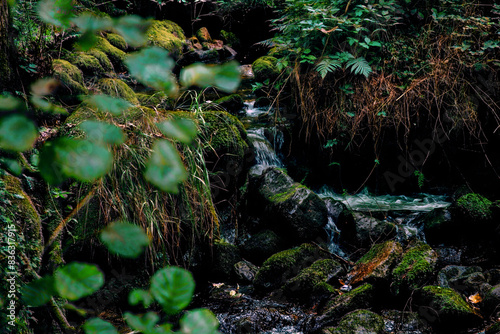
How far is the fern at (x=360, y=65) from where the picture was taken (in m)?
4.61

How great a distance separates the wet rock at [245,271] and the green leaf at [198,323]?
11.6 feet

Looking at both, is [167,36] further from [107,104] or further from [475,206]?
[107,104]

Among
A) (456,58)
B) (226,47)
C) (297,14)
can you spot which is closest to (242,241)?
(297,14)

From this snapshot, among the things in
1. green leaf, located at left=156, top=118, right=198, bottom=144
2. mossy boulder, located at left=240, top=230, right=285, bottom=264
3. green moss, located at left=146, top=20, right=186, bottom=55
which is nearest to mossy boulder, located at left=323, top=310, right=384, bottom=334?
mossy boulder, located at left=240, top=230, right=285, bottom=264

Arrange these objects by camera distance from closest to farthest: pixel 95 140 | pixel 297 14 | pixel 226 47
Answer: pixel 95 140, pixel 297 14, pixel 226 47

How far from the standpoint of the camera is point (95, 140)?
39 centimetres

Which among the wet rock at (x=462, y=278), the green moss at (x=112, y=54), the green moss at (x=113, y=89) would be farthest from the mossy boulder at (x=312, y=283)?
the green moss at (x=112, y=54)

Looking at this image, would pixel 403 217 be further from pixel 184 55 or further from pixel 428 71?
pixel 184 55

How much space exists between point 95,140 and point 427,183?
5.73 meters

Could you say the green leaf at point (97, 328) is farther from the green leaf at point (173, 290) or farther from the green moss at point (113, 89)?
the green moss at point (113, 89)

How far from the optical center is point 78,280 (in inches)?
Answer: 17.1

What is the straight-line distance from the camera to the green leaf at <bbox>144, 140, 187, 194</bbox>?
40cm

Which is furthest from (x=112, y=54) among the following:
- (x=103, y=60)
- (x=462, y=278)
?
(x=462, y=278)

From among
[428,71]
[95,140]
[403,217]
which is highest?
[95,140]
